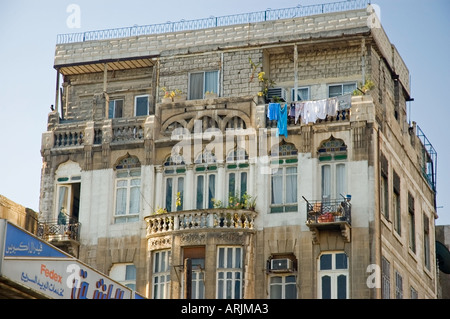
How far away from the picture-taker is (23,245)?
33375 millimetres

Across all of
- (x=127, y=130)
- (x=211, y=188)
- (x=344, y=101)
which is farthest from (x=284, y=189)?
(x=127, y=130)

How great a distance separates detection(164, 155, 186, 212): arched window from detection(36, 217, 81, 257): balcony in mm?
4350

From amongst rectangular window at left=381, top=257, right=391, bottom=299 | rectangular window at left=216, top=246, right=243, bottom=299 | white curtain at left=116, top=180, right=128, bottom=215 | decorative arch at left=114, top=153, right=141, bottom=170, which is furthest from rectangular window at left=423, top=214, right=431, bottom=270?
white curtain at left=116, top=180, right=128, bottom=215

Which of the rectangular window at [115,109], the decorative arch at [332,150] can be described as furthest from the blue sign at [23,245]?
the rectangular window at [115,109]

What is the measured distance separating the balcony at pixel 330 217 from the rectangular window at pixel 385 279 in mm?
2217

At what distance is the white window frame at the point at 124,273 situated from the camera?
168ft

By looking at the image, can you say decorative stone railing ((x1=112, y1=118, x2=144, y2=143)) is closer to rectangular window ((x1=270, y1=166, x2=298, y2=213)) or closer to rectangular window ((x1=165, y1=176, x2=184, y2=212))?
rectangular window ((x1=165, y1=176, x2=184, y2=212))

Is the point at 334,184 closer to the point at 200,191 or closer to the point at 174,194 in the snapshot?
the point at 200,191

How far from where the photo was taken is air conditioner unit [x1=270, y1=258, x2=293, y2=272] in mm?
48469

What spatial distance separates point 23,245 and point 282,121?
19.8 m

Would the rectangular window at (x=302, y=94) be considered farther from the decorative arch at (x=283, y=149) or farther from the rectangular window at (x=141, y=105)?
the rectangular window at (x=141, y=105)

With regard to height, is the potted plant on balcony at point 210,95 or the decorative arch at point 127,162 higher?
the potted plant on balcony at point 210,95

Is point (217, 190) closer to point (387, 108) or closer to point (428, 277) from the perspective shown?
point (387, 108)
